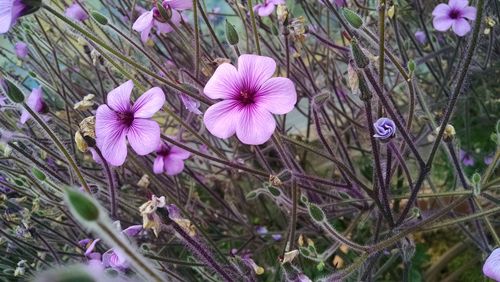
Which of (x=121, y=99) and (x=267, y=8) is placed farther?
(x=267, y=8)

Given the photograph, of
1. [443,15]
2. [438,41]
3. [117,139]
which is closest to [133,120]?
[117,139]

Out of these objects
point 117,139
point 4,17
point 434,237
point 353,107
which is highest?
point 4,17

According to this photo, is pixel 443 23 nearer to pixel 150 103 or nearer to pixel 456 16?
pixel 456 16

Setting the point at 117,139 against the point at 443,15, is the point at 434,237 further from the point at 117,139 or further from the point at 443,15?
the point at 117,139

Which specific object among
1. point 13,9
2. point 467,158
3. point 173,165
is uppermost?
point 13,9

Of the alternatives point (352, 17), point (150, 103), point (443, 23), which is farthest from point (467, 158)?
point (150, 103)

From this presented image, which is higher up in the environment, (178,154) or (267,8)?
(267,8)

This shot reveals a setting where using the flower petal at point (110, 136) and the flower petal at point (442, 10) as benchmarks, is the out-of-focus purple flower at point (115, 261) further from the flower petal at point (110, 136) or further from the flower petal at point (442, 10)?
the flower petal at point (442, 10)

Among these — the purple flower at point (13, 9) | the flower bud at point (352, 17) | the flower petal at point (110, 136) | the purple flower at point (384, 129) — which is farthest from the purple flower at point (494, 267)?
the purple flower at point (13, 9)
